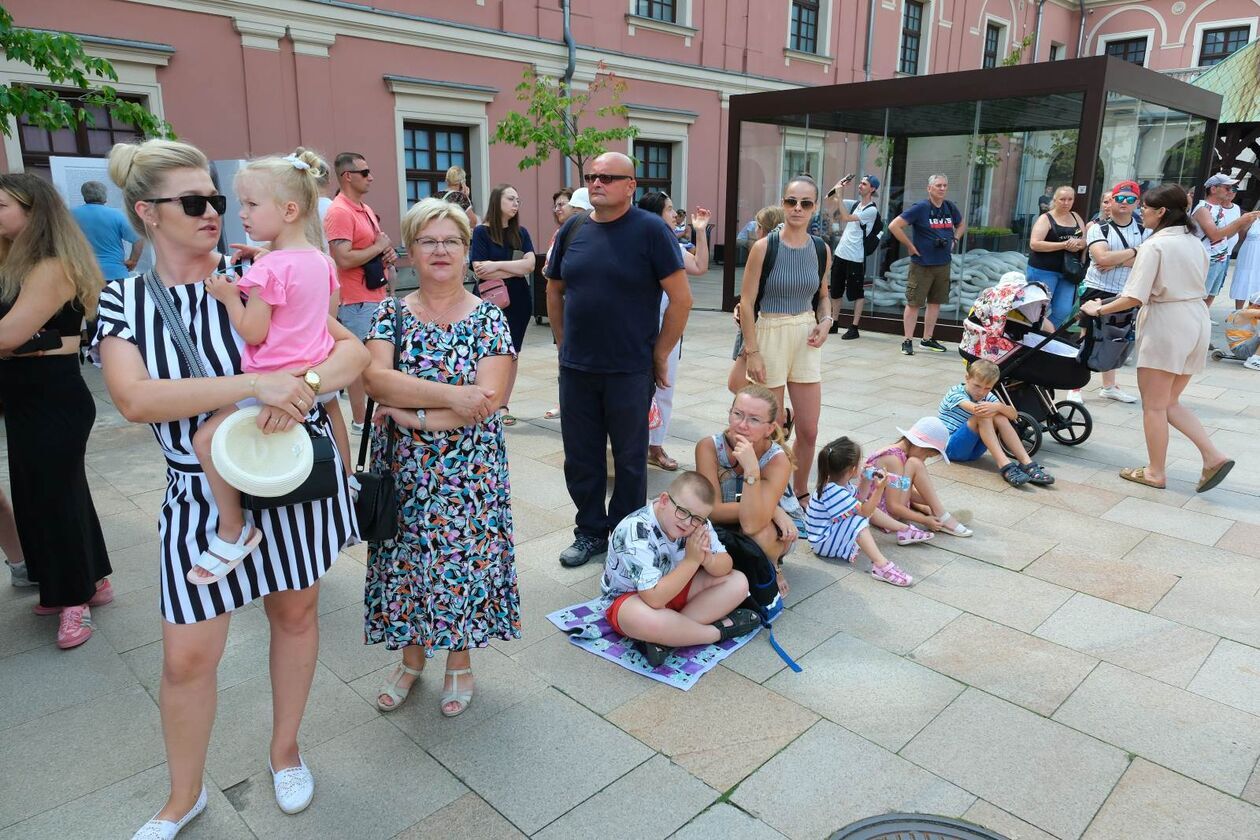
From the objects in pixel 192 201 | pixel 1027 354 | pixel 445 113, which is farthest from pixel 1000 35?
pixel 192 201

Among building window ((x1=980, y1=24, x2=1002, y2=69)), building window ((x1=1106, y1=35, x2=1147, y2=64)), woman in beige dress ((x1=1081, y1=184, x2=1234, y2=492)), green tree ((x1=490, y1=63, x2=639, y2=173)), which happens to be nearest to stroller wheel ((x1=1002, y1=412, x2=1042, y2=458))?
woman in beige dress ((x1=1081, y1=184, x2=1234, y2=492))

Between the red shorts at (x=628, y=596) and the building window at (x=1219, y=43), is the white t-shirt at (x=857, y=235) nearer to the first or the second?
the red shorts at (x=628, y=596)

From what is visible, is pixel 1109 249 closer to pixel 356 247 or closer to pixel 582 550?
pixel 582 550

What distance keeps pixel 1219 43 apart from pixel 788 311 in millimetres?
32861

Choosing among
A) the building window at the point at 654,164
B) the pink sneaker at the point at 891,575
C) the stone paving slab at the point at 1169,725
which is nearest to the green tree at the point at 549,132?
the building window at the point at 654,164

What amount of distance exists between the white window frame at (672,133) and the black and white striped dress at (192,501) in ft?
52.8

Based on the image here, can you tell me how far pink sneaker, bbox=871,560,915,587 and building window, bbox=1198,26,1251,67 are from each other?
106 feet

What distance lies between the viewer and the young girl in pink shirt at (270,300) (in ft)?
6.81

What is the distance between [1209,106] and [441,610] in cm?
1305

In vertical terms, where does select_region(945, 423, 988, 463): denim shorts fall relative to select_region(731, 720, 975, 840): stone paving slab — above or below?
above

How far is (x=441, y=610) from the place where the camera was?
9.02ft

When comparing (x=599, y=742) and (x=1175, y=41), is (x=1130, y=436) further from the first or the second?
(x=1175, y=41)

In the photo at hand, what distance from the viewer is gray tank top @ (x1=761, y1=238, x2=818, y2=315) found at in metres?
4.47

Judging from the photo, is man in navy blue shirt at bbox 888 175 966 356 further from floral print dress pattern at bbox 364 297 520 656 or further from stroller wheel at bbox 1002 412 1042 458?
floral print dress pattern at bbox 364 297 520 656
